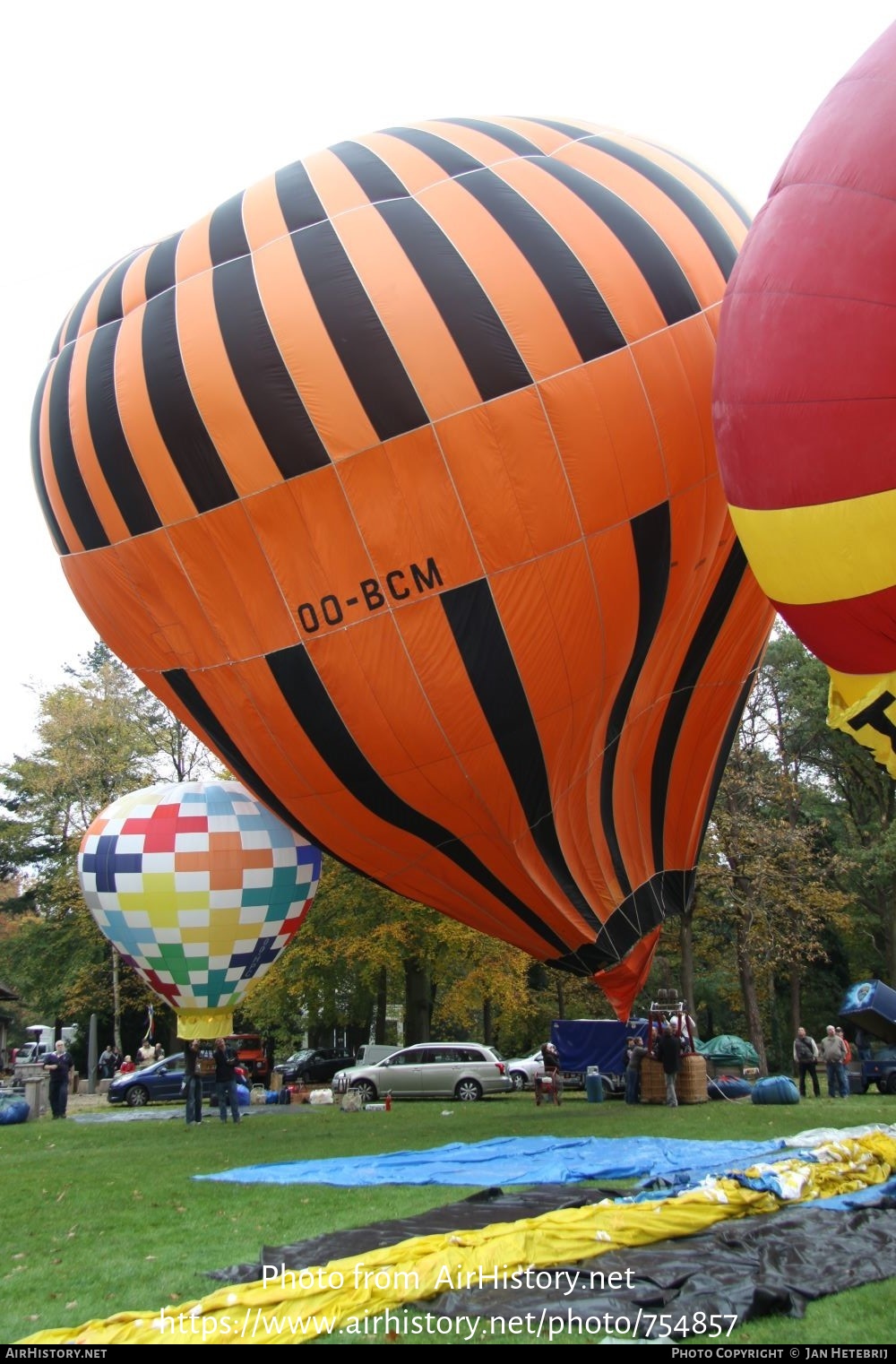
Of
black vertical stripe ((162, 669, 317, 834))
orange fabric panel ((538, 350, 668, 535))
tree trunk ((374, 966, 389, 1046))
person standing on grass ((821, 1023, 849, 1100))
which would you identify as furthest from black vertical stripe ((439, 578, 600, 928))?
tree trunk ((374, 966, 389, 1046))

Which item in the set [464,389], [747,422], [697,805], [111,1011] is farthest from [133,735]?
[747,422]

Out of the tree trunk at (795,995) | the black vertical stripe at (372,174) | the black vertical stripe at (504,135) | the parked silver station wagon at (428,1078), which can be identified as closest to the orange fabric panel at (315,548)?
the black vertical stripe at (372,174)

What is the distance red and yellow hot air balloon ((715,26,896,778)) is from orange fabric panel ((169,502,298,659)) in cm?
503

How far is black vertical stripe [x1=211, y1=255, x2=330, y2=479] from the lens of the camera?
994cm

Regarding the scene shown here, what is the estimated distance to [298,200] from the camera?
10.7 meters

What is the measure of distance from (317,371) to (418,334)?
890mm

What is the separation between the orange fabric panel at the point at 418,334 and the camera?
9742 millimetres

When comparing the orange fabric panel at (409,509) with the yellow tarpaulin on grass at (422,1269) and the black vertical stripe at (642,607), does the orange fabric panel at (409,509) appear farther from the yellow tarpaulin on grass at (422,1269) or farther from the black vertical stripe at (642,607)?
the yellow tarpaulin on grass at (422,1269)

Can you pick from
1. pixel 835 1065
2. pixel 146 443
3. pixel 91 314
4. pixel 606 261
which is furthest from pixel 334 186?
pixel 835 1065

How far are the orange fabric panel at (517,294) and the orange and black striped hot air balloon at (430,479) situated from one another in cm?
3

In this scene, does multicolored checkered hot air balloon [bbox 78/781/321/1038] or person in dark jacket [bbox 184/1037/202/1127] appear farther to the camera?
person in dark jacket [bbox 184/1037/202/1127]

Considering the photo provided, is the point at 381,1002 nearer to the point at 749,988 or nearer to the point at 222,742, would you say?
the point at 749,988

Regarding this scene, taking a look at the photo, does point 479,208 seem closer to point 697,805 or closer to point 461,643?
point 461,643

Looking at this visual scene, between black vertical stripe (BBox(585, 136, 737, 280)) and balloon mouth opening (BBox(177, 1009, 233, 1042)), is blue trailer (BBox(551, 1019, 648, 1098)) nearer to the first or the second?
balloon mouth opening (BBox(177, 1009, 233, 1042))
